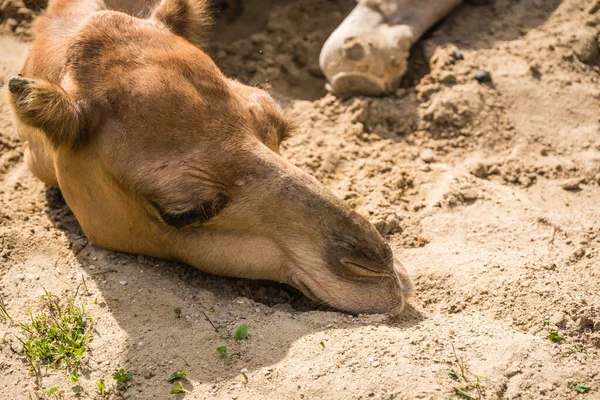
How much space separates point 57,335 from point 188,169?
3.48ft

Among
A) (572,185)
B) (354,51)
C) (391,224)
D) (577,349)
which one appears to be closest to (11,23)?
(354,51)

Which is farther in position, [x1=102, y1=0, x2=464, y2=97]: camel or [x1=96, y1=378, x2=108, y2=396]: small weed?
[x1=102, y1=0, x2=464, y2=97]: camel

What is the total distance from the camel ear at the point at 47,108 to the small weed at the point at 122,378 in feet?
3.97

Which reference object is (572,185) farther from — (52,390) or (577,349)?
(52,390)

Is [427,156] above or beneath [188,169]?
beneath

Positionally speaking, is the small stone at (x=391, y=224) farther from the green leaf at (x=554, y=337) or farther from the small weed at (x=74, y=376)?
the small weed at (x=74, y=376)

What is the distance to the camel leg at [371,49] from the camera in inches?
229

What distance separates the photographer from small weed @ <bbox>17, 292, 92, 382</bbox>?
3.55 metres

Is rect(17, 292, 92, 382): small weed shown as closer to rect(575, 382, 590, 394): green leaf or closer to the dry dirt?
the dry dirt

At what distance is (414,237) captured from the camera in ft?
15.3

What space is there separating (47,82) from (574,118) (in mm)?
3817

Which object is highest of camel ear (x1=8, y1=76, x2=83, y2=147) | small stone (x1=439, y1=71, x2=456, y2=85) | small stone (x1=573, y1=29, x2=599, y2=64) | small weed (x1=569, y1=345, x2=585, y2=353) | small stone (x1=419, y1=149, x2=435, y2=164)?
camel ear (x1=8, y1=76, x2=83, y2=147)

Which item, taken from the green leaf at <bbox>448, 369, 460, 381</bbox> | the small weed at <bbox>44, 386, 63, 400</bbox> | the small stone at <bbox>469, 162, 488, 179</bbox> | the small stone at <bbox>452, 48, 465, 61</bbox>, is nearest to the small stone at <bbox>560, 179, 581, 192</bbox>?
the small stone at <bbox>469, 162, 488, 179</bbox>

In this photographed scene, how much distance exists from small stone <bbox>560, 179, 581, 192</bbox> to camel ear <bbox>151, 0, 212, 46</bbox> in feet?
8.59
